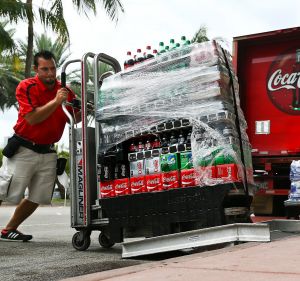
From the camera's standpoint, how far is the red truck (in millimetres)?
8336

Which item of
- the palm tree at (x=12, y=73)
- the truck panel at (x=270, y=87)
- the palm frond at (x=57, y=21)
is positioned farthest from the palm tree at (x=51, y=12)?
the palm tree at (x=12, y=73)

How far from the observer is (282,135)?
8.57 meters

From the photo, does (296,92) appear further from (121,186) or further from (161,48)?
(121,186)

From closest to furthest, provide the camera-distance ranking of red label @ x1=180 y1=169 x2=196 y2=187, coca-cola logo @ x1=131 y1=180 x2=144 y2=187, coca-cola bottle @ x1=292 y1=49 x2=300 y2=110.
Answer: red label @ x1=180 y1=169 x2=196 y2=187 < coca-cola logo @ x1=131 y1=180 x2=144 y2=187 < coca-cola bottle @ x1=292 y1=49 x2=300 y2=110

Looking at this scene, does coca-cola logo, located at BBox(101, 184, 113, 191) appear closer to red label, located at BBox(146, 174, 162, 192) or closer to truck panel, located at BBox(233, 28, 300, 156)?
red label, located at BBox(146, 174, 162, 192)

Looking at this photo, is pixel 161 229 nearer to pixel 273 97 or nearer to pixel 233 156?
pixel 233 156

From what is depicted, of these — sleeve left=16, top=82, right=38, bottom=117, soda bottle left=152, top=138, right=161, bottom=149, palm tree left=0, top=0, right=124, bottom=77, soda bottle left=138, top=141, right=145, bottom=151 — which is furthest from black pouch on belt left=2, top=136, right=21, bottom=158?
palm tree left=0, top=0, right=124, bottom=77

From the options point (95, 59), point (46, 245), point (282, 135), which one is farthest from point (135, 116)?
point (282, 135)

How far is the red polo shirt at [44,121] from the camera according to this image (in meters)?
6.10

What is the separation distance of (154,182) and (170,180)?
0.55 ft

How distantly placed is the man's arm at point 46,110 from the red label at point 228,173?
181cm

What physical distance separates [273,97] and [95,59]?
3640mm

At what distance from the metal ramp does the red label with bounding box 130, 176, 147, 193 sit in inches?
22.3

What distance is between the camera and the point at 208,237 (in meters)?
4.70
